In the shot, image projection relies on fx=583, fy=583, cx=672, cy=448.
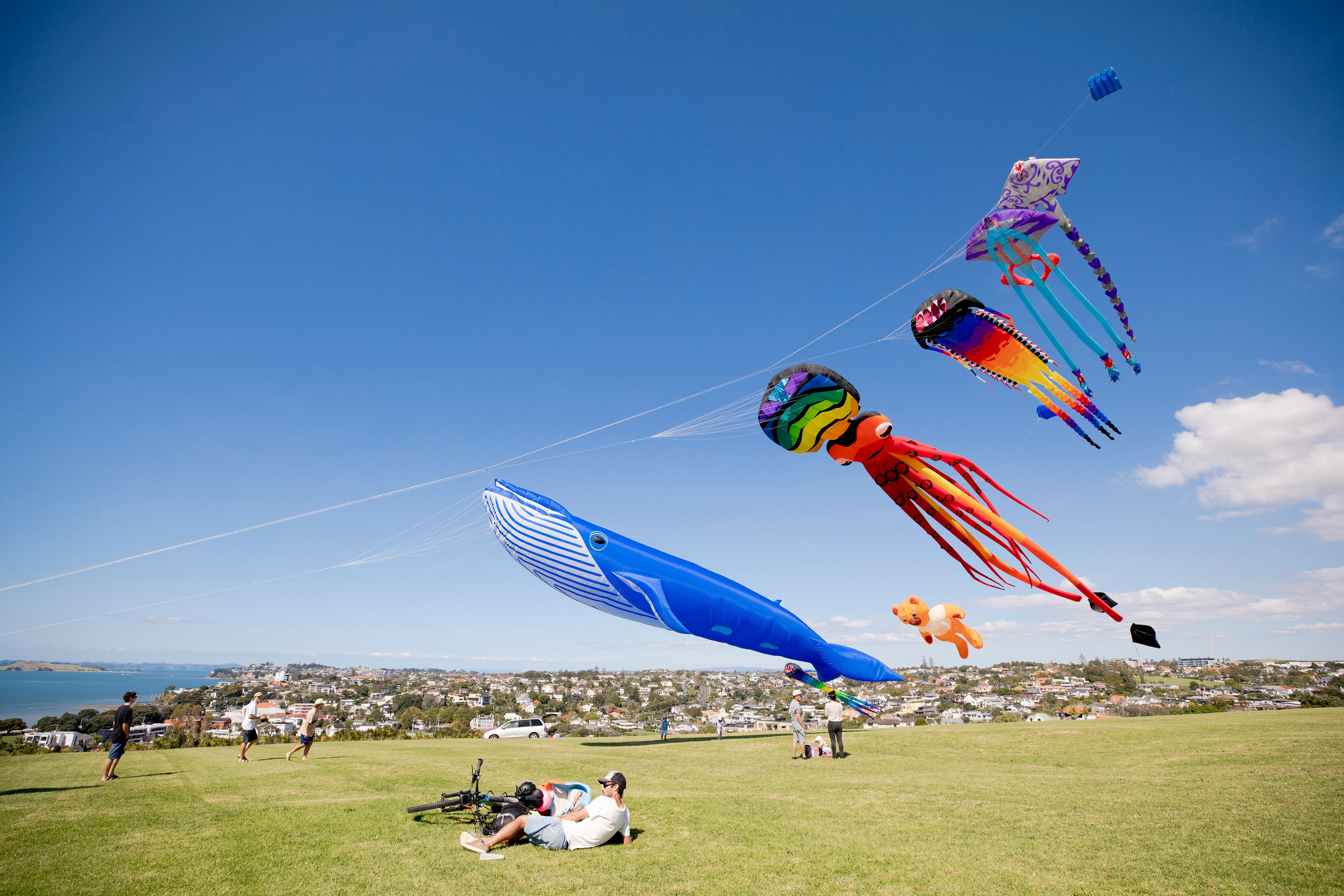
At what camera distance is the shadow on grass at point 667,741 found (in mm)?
15398

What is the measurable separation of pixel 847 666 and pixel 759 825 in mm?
5624

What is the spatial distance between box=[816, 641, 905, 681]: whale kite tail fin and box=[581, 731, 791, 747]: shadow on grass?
488cm

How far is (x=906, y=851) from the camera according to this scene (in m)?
5.76

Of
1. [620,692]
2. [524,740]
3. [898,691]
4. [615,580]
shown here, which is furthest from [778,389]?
[620,692]

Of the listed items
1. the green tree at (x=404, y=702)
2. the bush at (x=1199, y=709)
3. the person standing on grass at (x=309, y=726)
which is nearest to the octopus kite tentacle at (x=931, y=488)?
the person standing on grass at (x=309, y=726)

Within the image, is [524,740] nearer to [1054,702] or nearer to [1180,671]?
[1054,702]

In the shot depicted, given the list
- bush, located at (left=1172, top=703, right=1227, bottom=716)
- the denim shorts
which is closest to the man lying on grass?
the denim shorts

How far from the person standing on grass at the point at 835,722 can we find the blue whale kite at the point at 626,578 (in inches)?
42.6

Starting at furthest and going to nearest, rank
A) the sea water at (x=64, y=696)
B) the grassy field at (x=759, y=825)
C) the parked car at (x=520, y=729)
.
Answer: the sea water at (x=64, y=696) < the parked car at (x=520, y=729) < the grassy field at (x=759, y=825)

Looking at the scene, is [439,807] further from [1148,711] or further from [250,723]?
[1148,711]

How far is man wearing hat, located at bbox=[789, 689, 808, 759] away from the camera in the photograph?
12.3 metres

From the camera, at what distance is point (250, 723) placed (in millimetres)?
12336

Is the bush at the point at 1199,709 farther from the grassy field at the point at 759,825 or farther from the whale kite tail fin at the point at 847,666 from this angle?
the whale kite tail fin at the point at 847,666

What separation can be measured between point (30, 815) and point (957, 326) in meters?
14.2
